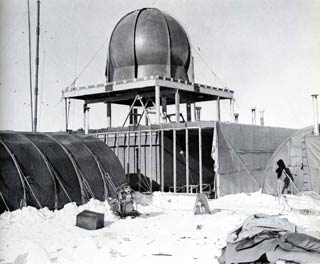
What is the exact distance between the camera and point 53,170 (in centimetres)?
1553

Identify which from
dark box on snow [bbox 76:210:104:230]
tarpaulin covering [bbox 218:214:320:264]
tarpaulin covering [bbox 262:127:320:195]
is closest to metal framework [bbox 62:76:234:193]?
tarpaulin covering [bbox 262:127:320:195]

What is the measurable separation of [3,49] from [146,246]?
5.58 metres

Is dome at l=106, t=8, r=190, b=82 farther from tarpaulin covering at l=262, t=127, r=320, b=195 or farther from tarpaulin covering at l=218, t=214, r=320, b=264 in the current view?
tarpaulin covering at l=218, t=214, r=320, b=264

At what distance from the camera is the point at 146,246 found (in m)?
9.85

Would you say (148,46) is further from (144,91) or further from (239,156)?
(239,156)

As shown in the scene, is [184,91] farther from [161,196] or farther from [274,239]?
[274,239]

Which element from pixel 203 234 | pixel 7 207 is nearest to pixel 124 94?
pixel 7 207

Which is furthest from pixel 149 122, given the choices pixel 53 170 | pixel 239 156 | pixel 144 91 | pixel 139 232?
pixel 139 232

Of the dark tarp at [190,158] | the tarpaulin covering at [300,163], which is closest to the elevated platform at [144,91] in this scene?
the dark tarp at [190,158]

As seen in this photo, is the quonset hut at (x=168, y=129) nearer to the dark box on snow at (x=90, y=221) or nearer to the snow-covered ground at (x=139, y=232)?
the snow-covered ground at (x=139, y=232)

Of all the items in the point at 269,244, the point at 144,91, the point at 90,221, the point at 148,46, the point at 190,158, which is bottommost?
the point at 90,221

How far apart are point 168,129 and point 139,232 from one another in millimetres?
10015

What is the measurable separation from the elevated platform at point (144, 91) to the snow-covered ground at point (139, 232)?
9.94m

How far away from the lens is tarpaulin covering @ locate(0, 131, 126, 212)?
550 inches
